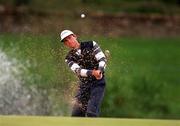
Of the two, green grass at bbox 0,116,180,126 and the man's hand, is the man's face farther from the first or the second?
green grass at bbox 0,116,180,126

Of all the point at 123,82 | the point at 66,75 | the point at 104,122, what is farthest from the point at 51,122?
the point at 123,82

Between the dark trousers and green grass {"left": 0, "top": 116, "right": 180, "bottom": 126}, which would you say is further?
the dark trousers

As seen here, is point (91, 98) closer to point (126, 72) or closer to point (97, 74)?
point (97, 74)

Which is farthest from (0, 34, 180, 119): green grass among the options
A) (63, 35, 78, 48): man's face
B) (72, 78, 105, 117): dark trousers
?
(63, 35, 78, 48): man's face

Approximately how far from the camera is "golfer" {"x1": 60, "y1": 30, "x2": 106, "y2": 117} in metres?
6.80

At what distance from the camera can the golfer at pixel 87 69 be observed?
6.80 metres

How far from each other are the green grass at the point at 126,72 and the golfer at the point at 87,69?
397 mm

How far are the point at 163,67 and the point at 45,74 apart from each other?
17.1 feet

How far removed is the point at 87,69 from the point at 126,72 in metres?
4.20

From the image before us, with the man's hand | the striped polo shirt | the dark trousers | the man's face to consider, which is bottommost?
the dark trousers

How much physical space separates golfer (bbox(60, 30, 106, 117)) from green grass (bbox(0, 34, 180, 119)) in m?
0.40

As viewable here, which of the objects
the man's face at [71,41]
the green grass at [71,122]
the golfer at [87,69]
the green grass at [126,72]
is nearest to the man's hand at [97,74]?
the golfer at [87,69]

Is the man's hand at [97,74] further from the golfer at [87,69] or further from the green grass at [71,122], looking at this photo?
the green grass at [71,122]

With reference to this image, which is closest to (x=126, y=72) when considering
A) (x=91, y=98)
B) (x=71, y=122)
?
(x=91, y=98)
